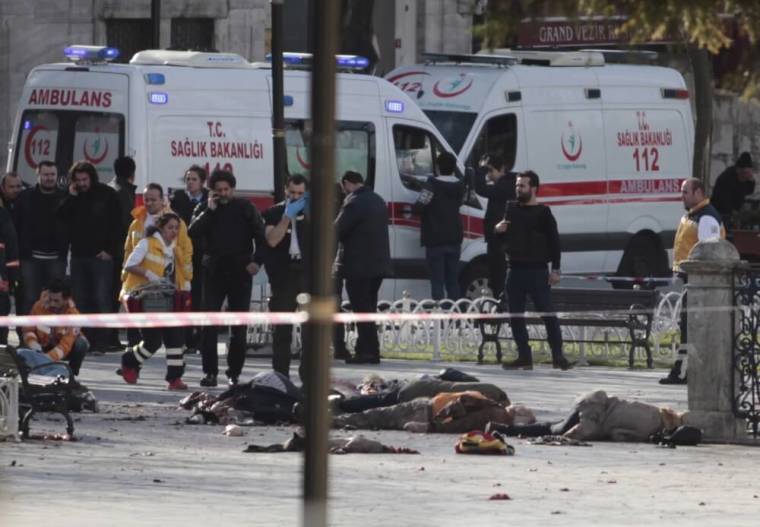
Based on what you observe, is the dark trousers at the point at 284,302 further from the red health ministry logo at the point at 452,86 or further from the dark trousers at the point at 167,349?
the red health ministry logo at the point at 452,86

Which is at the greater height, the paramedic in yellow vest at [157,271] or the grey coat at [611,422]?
the paramedic in yellow vest at [157,271]

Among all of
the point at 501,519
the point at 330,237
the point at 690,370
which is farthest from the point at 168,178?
the point at 330,237

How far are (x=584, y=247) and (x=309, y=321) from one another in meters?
18.9

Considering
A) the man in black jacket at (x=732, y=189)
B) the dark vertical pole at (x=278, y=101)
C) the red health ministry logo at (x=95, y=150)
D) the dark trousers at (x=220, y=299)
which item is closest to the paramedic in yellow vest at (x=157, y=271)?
the dark trousers at (x=220, y=299)

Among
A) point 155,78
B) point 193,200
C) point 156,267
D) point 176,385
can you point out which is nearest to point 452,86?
point 155,78

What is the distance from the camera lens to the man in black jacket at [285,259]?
→ 16.0m

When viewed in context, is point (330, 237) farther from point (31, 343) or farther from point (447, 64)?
point (447, 64)

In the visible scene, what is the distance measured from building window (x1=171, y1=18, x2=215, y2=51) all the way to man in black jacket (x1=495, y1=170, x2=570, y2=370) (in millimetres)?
15168

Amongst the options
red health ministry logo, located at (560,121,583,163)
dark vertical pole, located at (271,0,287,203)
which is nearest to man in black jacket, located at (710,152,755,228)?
red health ministry logo, located at (560,121,583,163)

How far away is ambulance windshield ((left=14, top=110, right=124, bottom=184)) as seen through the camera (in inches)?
797

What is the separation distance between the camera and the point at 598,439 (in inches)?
508

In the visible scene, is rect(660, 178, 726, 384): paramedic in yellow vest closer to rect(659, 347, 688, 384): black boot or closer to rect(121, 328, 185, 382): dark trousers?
rect(659, 347, 688, 384): black boot

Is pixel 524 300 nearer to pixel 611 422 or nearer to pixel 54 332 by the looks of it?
pixel 54 332

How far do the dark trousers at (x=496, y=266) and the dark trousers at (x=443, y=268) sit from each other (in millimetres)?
328
